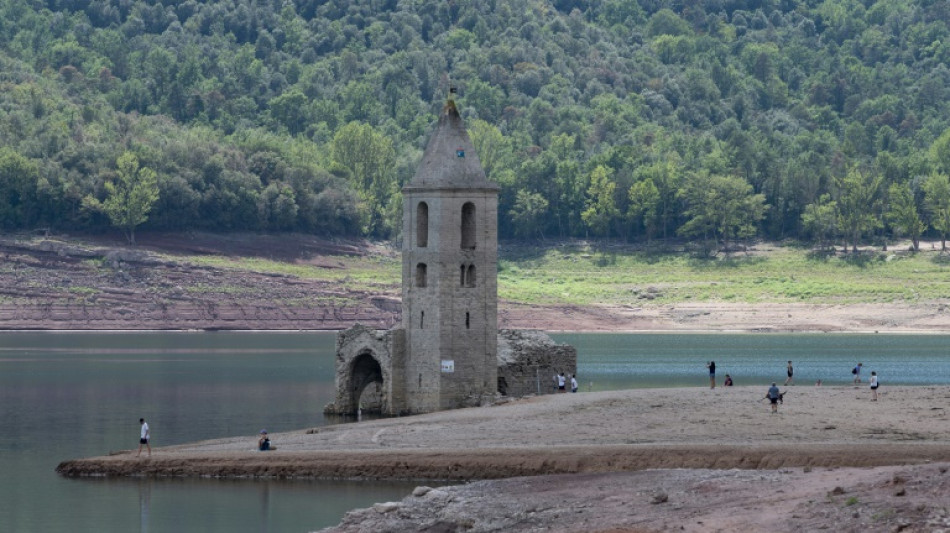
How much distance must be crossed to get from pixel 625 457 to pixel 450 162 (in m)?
19.0

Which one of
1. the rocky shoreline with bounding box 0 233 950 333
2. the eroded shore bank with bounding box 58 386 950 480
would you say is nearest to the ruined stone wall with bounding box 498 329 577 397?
the eroded shore bank with bounding box 58 386 950 480

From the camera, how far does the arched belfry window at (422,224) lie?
70.2 metres

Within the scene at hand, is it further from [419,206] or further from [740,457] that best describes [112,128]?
[740,457]

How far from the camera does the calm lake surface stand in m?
51.9

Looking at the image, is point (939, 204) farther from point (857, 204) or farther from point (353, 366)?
point (353, 366)

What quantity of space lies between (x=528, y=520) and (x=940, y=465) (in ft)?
27.9

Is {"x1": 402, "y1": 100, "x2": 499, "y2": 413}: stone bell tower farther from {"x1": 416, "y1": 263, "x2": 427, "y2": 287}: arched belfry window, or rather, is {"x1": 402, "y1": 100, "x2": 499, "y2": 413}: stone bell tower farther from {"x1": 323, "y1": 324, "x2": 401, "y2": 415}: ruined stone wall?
{"x1": 323, "y1": 324, "x2": 401, "y2": 415}: ruined stone wall

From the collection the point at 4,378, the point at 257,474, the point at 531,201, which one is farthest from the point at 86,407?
the point at 531,201

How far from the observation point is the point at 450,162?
229 feet

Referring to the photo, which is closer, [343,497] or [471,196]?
[343,497]

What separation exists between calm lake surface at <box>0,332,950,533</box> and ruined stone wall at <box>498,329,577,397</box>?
20.6 feet

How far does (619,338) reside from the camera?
149000 mm

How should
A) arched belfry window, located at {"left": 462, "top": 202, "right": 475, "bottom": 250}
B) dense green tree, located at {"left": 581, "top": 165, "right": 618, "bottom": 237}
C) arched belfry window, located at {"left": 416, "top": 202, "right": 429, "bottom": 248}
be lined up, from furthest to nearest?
dense green tree, located at {"left": 581, "top": 165, "right": 618, "bottom": 237} < arched belfry window, located at {"left": 416, "top": 202, "right": 429, "bottom": 248} < arched belfry window, located at {"left": 462, "top": 202, "right": 475, "bottom": 250}

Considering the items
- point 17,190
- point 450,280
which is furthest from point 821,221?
point 450,280
